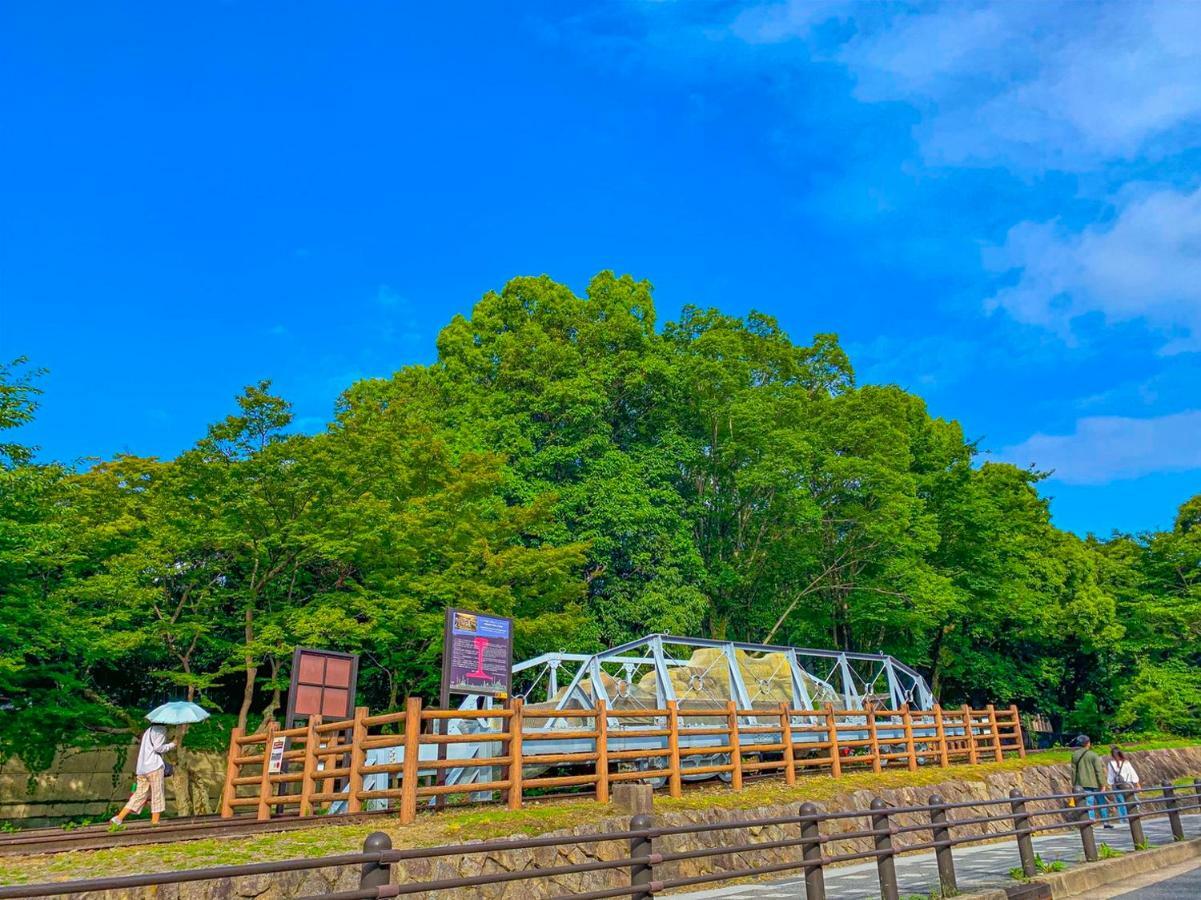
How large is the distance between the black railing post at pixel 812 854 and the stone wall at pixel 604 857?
87.5 inches

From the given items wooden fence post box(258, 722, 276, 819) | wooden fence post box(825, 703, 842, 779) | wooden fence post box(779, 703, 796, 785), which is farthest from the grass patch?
wooden fence post box(258, 722, 276, 819)

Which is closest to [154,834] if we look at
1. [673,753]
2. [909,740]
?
[673,753]

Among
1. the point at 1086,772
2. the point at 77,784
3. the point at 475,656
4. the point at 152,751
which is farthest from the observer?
the point at 77,784

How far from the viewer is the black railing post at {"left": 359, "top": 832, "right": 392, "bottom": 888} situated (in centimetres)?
497

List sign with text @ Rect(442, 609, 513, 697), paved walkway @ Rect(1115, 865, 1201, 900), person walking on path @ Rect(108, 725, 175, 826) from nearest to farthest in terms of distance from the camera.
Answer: paved walkway @ Rect(1115, 865, 1201, 900)
person walking on path @ Rect(108, 725, 175, 826)
sign with text @ Rect(442, 609, 513, 697)

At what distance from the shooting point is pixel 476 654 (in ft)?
43.4

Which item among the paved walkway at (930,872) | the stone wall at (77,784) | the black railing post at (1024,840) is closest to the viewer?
the paved walkway at (930,872)

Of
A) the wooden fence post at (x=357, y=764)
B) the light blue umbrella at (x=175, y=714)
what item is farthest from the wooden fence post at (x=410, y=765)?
the light blue umbrella at (x=175, y=714)

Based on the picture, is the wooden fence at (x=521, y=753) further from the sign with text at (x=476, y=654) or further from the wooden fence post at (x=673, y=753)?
the sign with text at (x=476, y=654)

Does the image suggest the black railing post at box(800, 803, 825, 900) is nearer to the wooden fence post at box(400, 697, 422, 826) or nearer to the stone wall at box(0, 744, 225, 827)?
the wooden fence post at box(400, 697, 422, 826)

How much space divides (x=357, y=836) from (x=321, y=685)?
6.50 m

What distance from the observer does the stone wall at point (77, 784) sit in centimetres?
2080

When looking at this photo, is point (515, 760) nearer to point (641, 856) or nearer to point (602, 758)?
point (602, 758)

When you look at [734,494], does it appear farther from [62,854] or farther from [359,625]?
[62,854]
